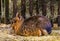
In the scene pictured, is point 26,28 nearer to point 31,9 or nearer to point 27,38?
point 27,38

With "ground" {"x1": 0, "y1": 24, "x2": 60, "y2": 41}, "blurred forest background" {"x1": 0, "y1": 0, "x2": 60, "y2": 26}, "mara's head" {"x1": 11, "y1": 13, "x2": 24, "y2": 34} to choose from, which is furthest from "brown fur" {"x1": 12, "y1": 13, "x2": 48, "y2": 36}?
"blurred forest background" {"x1": 0, "y1": 0, "x2": 60, "y2": 26}

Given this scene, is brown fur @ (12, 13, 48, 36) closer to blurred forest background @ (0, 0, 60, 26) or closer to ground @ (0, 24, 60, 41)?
ground @ (0, 24, 60, 41)

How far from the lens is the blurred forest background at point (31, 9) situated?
6.55 metres

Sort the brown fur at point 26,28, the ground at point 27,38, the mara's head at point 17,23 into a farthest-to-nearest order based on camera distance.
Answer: the mara's head at point 17,23
the brown fur at point 26,28
the ground at point 27,38

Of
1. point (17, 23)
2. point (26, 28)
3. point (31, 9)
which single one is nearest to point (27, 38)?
point (26, 28)

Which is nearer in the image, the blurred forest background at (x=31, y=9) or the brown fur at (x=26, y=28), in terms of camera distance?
the brown fur at (x=26, y=28)

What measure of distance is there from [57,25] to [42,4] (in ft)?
2.41

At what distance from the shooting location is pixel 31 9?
656 cm

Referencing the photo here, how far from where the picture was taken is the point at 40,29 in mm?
5270

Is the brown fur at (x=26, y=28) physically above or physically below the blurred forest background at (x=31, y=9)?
below

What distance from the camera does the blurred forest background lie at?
655 centimetres

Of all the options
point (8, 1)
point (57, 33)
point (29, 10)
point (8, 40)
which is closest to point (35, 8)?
point (29, 10)

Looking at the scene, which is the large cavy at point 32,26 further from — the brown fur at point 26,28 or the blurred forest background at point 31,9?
the blurred forest background at point 31,9

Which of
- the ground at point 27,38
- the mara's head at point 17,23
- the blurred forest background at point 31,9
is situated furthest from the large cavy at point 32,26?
the blurred forest background at point 31,9
